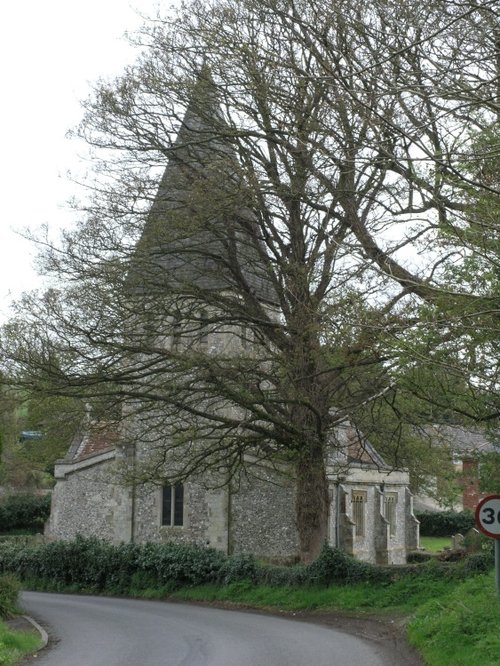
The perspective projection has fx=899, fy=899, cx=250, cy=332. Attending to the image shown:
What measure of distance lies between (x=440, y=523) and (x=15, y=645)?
148 ft

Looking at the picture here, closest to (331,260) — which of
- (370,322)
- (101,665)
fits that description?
(370,322)

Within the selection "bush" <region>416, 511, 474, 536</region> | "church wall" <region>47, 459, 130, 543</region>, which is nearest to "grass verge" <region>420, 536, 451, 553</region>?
"bush" <region>416, 511, 474, 536</region>

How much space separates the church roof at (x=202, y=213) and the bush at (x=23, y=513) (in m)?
31.3

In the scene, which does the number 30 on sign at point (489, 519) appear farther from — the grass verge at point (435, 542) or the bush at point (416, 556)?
the grass verge at point (435, 542)

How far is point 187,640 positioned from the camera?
1652 cm

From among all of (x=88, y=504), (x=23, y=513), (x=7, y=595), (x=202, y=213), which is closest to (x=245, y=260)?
(x=202, y=213)

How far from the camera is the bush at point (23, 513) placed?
51594 millimetres

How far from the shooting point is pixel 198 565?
25906mm

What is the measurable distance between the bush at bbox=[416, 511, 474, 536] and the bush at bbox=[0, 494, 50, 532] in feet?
74.9

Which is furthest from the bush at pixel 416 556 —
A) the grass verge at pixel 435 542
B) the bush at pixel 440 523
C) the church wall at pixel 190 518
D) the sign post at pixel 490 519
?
the sign post at pixel 490 519

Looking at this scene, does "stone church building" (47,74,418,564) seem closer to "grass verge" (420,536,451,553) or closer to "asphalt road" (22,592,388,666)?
"asphalt road" (22,592,388,666)

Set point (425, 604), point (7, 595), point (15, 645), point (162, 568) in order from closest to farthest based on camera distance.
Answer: point (15, 645) → point (425, 604) → point (7, 595) → point (162, 568)

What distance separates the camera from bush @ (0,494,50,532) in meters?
51.6

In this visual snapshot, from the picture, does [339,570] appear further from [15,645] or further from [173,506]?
[173,506]
